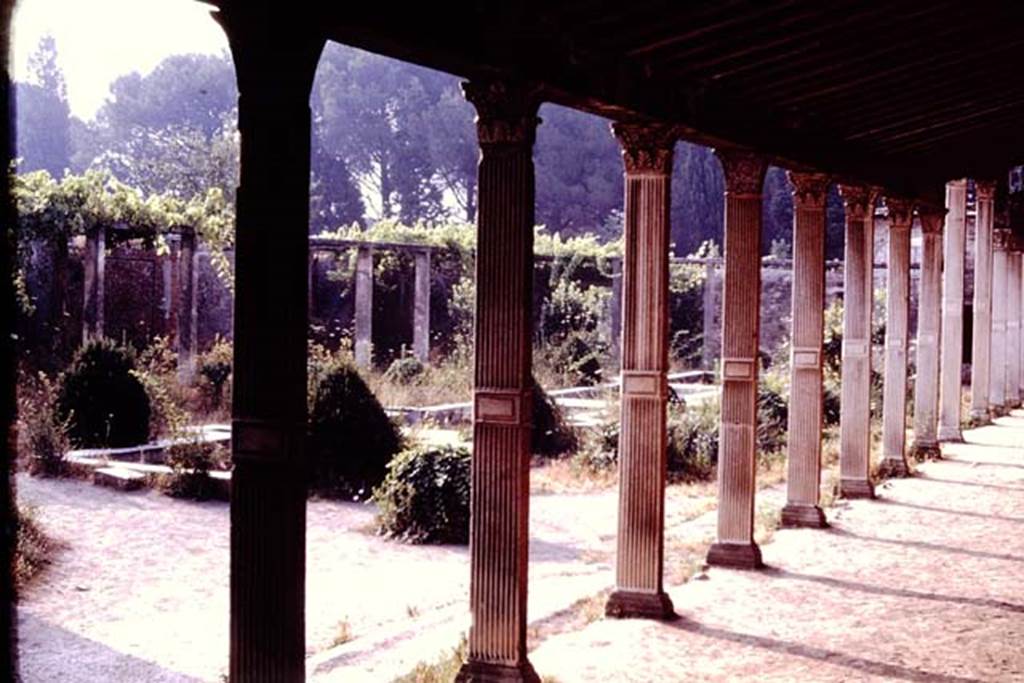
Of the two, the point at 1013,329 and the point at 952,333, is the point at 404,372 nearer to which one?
the point at 952,333

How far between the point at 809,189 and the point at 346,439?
245 inches

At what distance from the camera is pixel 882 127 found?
387 inches

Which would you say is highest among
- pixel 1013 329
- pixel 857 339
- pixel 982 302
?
pixel 982 302

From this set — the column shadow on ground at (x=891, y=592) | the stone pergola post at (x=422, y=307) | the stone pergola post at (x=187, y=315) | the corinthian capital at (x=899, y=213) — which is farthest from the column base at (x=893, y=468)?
the stone pergola post at (x=422, y=307)

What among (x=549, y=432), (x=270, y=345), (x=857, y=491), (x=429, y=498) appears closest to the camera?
(x=270, y=345)

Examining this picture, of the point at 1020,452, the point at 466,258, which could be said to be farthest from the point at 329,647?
the point at 466,258

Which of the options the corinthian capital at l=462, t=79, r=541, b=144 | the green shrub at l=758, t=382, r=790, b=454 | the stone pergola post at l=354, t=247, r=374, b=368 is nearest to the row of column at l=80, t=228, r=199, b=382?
the stone pergola post at l=354, t=247, r=374, b=368

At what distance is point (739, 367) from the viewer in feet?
28.5

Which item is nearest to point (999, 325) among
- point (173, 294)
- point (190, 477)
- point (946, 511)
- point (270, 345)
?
point (946, 511)

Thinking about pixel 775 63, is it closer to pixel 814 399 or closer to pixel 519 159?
pixel 519 159

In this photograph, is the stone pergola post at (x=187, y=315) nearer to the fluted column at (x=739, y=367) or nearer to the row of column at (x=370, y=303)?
the row of column at (x=370, y=303)

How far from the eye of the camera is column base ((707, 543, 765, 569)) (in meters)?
8.77

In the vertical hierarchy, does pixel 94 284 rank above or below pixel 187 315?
above

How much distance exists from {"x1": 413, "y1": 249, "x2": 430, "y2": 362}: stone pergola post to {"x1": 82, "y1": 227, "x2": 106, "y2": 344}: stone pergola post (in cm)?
722
